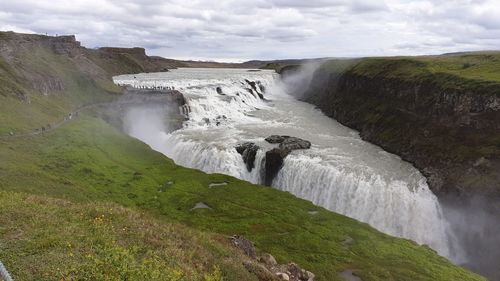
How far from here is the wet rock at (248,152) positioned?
61.2 meters

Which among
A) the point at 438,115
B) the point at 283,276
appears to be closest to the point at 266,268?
the point at 283,276

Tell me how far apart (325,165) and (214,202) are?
17.2 metres

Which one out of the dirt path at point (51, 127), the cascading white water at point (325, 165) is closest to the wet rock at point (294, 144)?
the cascading white water at point (325, 165)

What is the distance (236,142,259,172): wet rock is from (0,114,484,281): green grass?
29.5ft

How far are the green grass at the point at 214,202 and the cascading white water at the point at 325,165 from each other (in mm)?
7181

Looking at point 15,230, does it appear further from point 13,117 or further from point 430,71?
point 430,71

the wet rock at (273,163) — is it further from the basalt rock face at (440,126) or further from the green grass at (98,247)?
the green grass at (98,247)

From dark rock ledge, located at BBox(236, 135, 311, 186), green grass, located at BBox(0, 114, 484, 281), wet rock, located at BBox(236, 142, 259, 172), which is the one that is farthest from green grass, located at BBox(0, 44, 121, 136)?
dark rock ledge, located at BBox(236, 135, 311, 186)

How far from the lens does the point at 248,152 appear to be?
62.0 m

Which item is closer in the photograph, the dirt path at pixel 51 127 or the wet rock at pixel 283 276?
the wet rock at pixel 283 276

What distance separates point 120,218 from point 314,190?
35.0 metres

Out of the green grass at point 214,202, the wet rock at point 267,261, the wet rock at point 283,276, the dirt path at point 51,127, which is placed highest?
the dirt path at point 51,127

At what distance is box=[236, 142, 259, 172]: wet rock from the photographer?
61.2 m

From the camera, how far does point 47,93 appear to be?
82250mm
